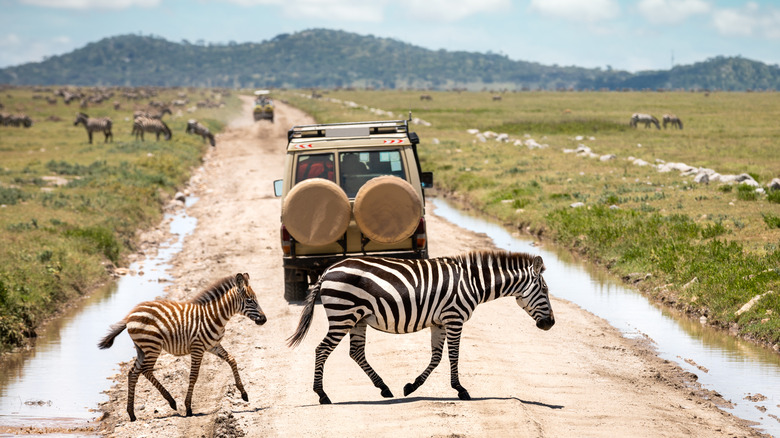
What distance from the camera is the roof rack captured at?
14828 mm

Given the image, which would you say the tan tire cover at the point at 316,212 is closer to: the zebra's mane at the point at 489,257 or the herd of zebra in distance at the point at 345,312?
the herd of zebra in distance at the point at 345,312

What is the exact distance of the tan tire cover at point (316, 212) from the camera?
13.2m

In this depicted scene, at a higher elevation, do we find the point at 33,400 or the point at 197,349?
the point at 197,349

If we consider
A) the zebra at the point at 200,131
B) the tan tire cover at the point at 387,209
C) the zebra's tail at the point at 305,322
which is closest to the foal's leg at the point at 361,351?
the zebra's tail at the point at 305,322

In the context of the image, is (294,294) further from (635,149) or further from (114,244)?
(635,149)

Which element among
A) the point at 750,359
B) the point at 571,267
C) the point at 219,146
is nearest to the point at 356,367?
the point at 750,359

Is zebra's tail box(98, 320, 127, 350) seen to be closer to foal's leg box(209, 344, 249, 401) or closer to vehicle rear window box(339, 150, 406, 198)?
foal's leg box(209, 344, 249, 401)

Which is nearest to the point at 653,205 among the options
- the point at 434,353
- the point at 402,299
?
the point at 434,353

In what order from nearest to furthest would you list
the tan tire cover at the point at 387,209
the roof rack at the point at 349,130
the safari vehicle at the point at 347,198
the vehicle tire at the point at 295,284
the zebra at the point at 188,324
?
1. the zebra at the point at 188,324
2. the tan tire cover at the point at 387,209
3. the safari vehicle at the point at 347,198
4. the vehicle tire at the point at 295,284
5. the roof rack at the point at 349,130

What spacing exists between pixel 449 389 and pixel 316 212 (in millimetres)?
4514

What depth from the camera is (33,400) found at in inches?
430

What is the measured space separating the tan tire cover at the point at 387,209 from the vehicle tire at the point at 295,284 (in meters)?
1.80

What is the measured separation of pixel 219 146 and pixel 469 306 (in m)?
43.5

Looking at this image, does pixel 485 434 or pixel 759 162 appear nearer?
pixel 485 434
